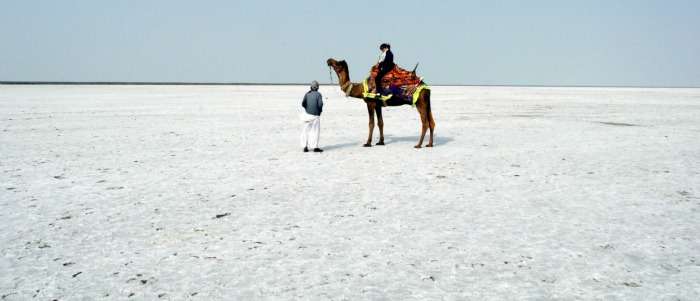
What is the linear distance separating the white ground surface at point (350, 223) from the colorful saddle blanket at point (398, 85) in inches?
47.3

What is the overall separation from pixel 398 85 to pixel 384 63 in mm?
569

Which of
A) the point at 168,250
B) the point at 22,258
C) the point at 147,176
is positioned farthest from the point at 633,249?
the point at 147,176

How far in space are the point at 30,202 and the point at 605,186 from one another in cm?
768

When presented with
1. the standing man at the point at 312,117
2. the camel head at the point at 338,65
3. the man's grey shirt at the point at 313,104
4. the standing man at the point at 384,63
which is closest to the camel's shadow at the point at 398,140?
the standing man at the point at 312,117

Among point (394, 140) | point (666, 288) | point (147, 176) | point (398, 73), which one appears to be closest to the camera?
point (666, 288)

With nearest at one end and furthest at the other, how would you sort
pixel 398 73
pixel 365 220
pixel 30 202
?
pixel 365 220
pixel 30 202
pixel 398 73

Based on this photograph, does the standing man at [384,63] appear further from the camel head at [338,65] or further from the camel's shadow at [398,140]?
the camel's shadow at [398,140]

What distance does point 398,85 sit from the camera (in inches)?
411

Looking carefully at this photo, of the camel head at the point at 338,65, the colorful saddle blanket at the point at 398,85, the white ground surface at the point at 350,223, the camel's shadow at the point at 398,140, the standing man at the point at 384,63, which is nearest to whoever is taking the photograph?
the white ground surface at the point at 350,223

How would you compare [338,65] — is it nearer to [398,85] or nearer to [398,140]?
[398,85]

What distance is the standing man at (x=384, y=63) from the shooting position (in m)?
10.3

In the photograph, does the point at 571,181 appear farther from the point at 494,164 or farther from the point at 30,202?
the point at 30,202

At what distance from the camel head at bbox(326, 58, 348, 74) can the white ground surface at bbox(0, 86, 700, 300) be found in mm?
1825

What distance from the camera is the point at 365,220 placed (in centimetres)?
515
